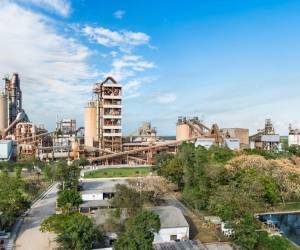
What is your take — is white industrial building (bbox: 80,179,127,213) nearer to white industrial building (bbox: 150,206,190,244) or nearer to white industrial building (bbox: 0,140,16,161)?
white industrial building (bbox: 150,206,190,244)

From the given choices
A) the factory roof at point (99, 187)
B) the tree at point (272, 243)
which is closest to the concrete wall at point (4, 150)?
the factory roof at point (99, 187)

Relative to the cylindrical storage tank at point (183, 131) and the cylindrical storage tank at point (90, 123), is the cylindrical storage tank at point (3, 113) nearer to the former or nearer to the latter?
the cylindrical storage tank at point (90, 123)

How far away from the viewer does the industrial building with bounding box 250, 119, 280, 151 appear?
63097mm

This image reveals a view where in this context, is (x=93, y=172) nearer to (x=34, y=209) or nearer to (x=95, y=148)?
(x=95, y=148)

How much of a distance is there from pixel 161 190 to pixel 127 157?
93.6 feet

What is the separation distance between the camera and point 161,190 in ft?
98.2

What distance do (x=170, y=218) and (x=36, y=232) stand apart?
8996 mm

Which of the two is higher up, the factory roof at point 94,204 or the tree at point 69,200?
the tree at point 69,200

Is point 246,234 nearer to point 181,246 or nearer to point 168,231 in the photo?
point 181,246

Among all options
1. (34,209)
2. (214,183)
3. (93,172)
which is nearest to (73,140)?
(93,172)

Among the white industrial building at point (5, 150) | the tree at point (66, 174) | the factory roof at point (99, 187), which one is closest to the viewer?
the factory roof at point (99, 187)

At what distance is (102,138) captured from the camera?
193 feet

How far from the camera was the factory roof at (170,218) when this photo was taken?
2158cm

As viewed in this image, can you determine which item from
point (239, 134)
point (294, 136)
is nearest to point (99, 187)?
point (239, 134)
